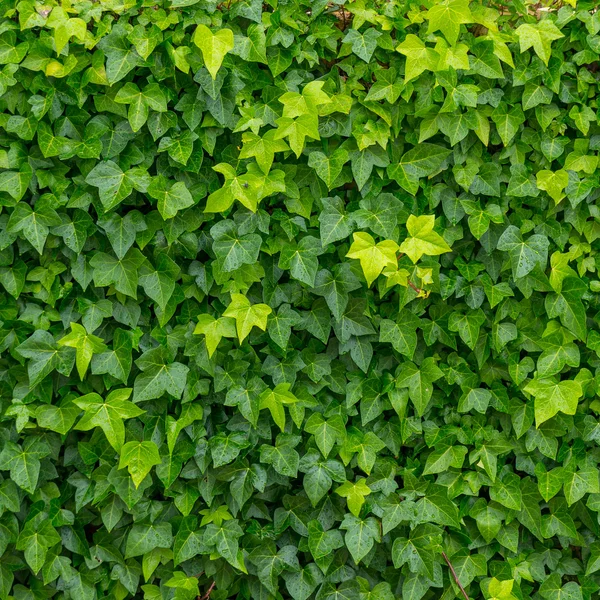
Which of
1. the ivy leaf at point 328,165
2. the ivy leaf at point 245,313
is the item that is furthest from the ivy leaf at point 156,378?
the ivy leaf at point 328,165

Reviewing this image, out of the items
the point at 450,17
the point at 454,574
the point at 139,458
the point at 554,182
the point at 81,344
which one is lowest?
the point at 454,574

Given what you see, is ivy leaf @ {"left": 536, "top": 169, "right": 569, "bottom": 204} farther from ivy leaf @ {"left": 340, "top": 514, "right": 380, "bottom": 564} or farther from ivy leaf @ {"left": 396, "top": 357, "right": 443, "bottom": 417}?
ivy leaf @ {"left": 340, "top": 514, "right": 380, "bottom": 564}

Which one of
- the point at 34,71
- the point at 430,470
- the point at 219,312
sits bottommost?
the point at 430,470

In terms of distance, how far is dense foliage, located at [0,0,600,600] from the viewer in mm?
2467

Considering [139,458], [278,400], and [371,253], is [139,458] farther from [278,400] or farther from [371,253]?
[371,253]

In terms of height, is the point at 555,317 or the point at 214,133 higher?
the point at 214,133

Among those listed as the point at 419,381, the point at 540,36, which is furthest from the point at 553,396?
the point at 540,36

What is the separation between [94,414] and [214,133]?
1.13 m

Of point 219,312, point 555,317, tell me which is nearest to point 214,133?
point 219,312

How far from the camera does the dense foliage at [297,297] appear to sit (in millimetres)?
2467

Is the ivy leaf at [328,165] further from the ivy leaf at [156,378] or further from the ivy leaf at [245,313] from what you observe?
the ivy leaf at [156,378]

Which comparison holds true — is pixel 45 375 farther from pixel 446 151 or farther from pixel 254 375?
pixel 446 151

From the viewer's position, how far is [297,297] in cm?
267

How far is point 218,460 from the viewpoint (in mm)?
2609
